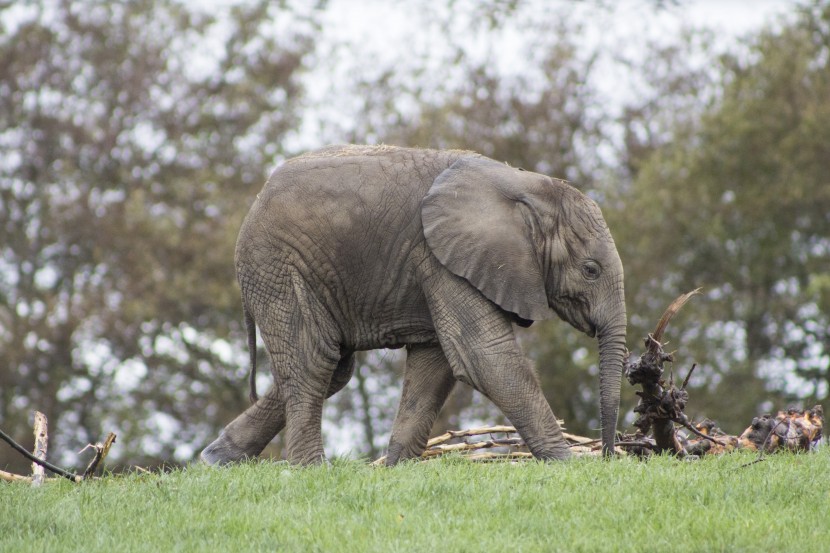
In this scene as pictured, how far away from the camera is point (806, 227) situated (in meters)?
25.5

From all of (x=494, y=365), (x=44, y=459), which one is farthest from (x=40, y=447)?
(x=494, y=365)

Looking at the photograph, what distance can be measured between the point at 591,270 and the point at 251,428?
9.64 ft

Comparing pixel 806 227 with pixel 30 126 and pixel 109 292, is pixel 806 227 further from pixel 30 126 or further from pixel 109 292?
pixel 30 126

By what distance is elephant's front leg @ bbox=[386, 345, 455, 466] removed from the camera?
9.81 meters

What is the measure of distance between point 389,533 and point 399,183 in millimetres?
3406

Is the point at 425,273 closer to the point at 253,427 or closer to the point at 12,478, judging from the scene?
the point at 253,427

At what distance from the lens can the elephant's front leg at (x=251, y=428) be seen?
10.2 meters

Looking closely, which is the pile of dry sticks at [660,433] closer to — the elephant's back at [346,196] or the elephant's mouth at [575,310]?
the elephant's mouth at [575,310]

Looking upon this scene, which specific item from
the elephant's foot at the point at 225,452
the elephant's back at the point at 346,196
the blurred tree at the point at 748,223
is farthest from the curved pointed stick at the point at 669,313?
the blurred tree at the point at 748,223

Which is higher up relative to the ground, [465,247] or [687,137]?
[687,137]

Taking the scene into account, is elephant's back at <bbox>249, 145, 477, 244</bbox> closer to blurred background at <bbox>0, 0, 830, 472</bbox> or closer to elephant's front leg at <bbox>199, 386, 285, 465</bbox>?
elephant's front leg at <bbox>199, 386, 285, 465</bbox>

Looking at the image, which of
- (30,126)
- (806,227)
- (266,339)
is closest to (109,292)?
(30,126)

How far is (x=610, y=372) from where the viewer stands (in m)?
9.30

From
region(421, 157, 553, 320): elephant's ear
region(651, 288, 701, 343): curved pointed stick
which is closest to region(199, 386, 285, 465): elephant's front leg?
region(421, 157, 553, 320): elephant's ear
